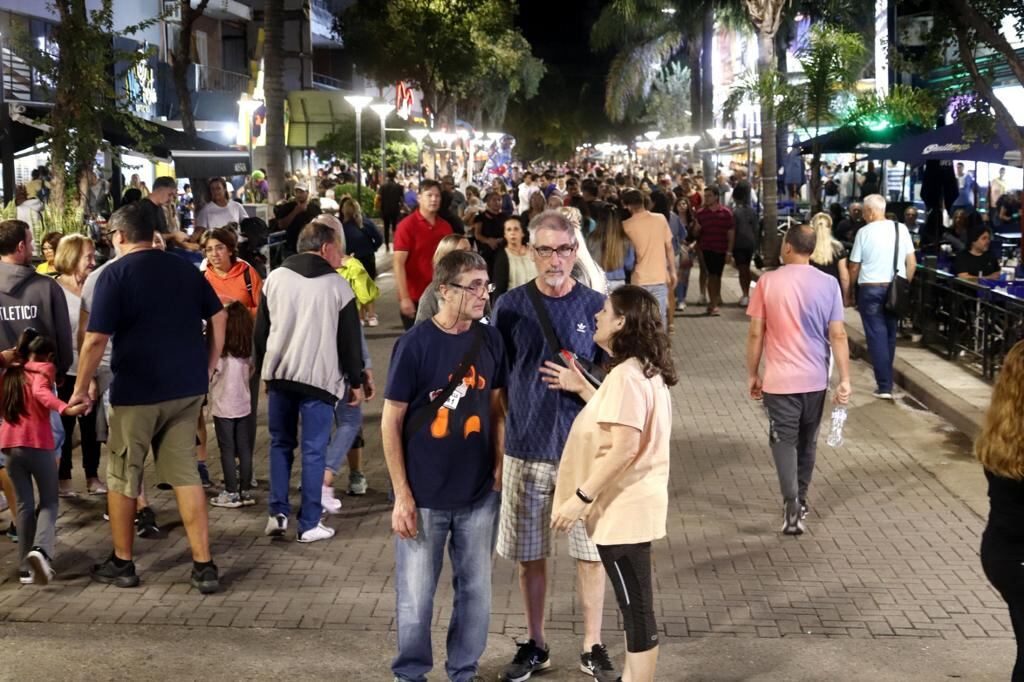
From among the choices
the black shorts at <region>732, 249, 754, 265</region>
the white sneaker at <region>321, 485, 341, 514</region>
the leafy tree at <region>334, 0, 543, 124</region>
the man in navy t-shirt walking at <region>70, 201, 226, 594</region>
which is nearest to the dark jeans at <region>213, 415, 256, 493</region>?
the white sneaker at <region>321, 485, 341, 514</region>

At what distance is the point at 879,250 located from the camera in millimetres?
12922

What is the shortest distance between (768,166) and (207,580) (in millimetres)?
22097

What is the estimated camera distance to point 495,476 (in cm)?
549

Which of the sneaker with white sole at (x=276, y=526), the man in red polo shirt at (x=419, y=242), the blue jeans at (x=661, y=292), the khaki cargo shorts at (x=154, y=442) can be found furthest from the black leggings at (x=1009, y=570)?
the blue jeans at (x=661, y=292)

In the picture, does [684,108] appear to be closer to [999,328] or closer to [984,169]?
[984,169]

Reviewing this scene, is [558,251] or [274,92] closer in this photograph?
[558,251]

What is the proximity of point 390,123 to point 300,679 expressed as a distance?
38995mm

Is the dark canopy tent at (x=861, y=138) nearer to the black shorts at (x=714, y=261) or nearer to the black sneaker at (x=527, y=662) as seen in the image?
the black shorts at (x=714, y=261)

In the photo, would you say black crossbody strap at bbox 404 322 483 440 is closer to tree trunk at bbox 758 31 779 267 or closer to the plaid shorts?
the plaid shorts

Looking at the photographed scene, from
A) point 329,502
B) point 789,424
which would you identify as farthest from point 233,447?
point 789,424

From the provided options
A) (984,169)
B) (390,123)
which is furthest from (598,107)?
(984,169)

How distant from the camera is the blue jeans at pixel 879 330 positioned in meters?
13.0

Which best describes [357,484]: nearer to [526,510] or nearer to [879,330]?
[526,510]

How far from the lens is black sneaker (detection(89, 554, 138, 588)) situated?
24.0 ft
